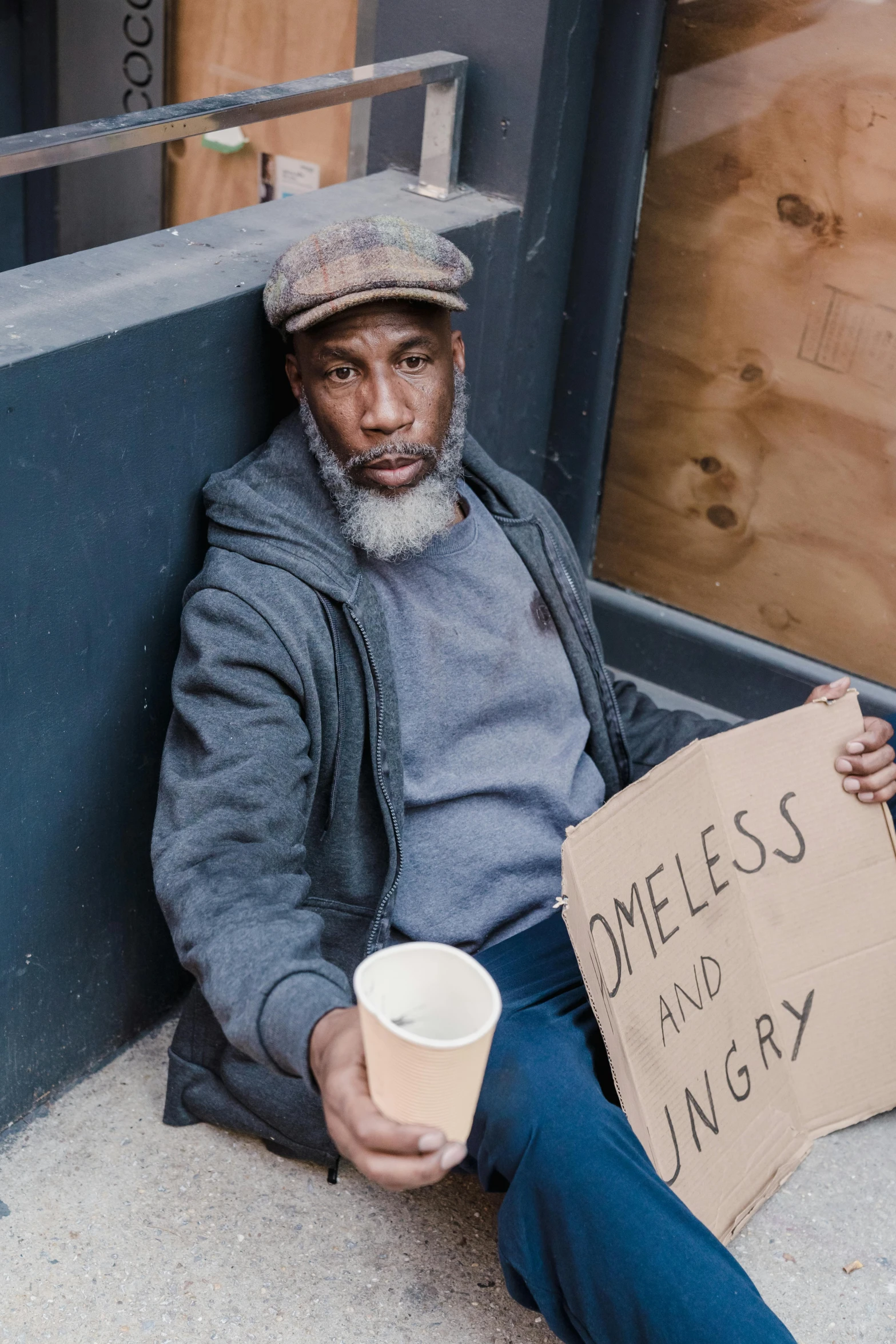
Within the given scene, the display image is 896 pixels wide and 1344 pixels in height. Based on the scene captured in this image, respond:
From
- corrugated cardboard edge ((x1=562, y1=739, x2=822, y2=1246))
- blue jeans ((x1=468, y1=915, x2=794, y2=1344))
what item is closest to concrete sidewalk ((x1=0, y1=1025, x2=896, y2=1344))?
corrugated cardboard edge ((x1=562, y1=739, x2=822, y2=1246))

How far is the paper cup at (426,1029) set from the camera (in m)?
1.36

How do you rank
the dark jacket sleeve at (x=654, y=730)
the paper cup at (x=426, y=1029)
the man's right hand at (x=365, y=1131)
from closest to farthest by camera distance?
the paper cup at (x=426, y=1029) < the man's right hand at (x=365, y=1131) < the dark jacket sleeve at (x=654, y=730)

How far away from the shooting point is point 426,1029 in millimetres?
1494

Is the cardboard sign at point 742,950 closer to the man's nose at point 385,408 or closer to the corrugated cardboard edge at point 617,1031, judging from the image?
the corrugated cardboard edge at point 617,1031

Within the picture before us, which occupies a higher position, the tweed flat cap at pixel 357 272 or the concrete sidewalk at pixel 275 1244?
the tweed flat cap at pixel 357 272

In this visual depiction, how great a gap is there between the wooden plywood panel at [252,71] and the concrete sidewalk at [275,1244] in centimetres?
222

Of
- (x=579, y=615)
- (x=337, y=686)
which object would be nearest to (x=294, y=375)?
(x=337, y=686)

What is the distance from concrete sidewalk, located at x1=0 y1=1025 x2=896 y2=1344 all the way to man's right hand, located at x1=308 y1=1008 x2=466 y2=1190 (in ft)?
2.57

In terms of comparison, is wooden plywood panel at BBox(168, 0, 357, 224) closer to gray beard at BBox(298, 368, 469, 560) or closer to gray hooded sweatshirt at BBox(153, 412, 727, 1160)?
gray hooded sweatshirt at BBox(153, 412, 727, 1160)

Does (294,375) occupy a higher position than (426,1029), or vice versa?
(294,375)

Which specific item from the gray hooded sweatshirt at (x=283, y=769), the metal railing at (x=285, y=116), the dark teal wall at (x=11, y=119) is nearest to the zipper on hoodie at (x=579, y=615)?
the gray hooded sweatshirt at (x=283, y=769)

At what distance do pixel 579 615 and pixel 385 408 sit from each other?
56 centimetres

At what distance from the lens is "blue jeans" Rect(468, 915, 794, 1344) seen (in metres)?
1.86

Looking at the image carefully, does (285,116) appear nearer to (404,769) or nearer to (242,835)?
(404,769)
